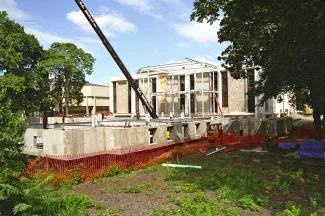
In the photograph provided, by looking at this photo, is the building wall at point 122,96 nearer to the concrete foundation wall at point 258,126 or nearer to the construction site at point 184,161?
the construction site at point 184,161

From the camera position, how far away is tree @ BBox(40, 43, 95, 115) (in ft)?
146

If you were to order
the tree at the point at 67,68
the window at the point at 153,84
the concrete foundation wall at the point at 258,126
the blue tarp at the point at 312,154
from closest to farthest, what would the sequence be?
the blue tarp at the point at 312,154, the concrete foundation wall at the point at 258,126, the tree at the point at 67,68, the window at the point at 153,84

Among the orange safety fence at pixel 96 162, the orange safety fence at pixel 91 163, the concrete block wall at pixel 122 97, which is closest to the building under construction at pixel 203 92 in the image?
the concrete block wall at pixel 122 97

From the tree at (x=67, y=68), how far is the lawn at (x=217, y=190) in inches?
1364

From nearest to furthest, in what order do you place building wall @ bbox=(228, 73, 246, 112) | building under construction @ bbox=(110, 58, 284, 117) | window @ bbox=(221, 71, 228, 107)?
1. building under construction @ bbox=(110, 58, 284, 117)
2. building wall @ bbox=(228, 73, 246, 112)
3. window @ bbox=(221, 71, 228, 107)

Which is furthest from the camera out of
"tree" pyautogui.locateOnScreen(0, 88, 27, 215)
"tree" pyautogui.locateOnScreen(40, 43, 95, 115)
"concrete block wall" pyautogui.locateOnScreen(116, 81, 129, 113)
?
"concrete block wall" pyautogui.locateOnScreen(116, 81, 129, 113)

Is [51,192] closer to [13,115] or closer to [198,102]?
[13,115]

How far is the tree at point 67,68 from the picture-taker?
44406 millimetres

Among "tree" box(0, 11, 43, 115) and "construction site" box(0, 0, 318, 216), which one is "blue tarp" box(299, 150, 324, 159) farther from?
"tree" box(0, 11, 43, 115)

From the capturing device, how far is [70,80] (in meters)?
47.5

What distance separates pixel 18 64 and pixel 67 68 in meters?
11.7

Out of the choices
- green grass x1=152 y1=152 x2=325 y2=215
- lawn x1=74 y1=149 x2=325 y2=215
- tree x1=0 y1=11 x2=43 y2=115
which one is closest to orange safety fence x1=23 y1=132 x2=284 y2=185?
lawn x1=74 y1=149 x2=325 y2=215

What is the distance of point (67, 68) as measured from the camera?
149 feet

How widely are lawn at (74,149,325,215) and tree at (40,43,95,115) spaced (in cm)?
3465
